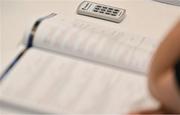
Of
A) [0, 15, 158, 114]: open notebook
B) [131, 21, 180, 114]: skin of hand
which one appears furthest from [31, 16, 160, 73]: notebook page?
[131, 21, 180, 114]: skin of hand

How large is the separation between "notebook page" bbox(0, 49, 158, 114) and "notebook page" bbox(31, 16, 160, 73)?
16mm

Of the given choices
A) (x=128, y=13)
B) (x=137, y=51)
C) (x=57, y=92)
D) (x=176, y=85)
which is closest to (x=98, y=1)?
(x=128, y=13)

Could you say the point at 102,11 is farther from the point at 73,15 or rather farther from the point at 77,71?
the point at 77,71

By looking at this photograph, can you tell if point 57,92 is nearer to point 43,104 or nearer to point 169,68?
point 43,104

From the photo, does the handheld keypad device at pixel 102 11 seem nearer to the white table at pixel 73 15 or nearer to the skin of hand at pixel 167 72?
the white table at pixel 73 15

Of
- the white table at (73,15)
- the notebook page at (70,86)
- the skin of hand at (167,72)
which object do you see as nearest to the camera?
the skin of hand at (167,72)

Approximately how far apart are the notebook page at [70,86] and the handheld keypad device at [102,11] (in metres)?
0.17

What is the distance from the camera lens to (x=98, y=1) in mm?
851

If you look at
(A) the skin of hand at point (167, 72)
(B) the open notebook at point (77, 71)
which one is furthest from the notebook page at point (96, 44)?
(A) the skin of hand at point (167, 72)

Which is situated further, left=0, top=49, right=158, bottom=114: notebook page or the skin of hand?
left=0, top=49, right=158, bottom=114: notebook page

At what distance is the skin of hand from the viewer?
0.42 m

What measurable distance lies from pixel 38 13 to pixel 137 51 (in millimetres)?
270

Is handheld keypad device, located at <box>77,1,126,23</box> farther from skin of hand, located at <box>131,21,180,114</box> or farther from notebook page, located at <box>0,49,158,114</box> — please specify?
skin of hand, located at <box>131,21,180,114</box>

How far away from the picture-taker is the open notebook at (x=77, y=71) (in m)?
0.54
